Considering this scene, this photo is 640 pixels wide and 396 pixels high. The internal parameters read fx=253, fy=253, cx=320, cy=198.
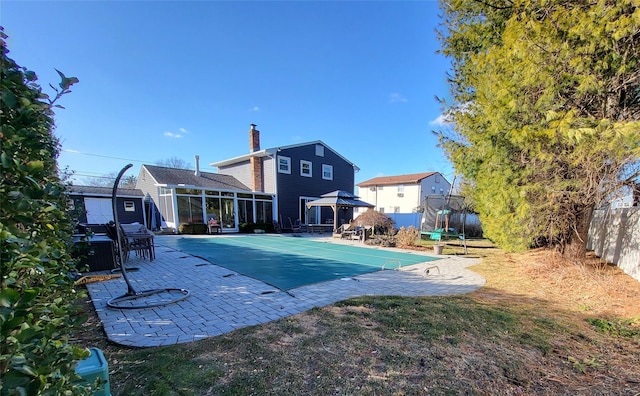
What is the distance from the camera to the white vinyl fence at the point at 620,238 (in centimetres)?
570

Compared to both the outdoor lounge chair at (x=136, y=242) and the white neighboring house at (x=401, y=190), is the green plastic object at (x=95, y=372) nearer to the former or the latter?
the outdoor lounge chair at (x=136, y=242)

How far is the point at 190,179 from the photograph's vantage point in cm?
1741

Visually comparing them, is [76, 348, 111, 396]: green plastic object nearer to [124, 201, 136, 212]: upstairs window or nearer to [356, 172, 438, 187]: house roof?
[124, 201, 136, 212]: upstairs window

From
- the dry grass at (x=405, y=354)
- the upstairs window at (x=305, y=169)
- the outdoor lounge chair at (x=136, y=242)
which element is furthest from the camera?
the upstairs window at (x=305, y=169)

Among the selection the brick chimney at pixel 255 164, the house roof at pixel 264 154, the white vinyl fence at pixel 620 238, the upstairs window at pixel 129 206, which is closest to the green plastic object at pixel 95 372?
the white vinyl fence at pixel 620 238

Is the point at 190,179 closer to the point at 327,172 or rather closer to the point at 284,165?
the point at 284,165

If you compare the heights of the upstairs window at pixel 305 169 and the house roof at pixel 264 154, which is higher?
the house roof at pixel 264 154

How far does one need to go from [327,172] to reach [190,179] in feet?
34.6

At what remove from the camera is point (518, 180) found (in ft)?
18.5

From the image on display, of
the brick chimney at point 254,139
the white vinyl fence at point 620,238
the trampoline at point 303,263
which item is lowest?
the trampoline at point 303,263

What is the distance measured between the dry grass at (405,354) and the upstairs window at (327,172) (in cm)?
1748

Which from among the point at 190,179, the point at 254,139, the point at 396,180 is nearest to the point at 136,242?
the point at 190,179

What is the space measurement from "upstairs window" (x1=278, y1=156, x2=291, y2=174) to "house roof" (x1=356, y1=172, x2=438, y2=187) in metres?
14.4

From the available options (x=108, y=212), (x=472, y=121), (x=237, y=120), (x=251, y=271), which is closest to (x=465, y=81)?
(x=472, y=121)
